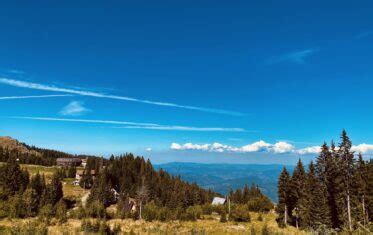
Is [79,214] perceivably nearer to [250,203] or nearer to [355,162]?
[250,203]

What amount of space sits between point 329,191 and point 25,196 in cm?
7657

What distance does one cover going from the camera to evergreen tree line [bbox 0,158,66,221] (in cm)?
7512

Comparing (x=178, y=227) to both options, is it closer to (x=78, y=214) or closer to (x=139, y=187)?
(x=78, y=214)

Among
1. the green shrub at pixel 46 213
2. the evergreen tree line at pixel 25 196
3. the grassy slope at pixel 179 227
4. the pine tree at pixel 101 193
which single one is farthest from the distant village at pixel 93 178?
the grassy slope at pixel 179 227

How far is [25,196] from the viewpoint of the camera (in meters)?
80.8

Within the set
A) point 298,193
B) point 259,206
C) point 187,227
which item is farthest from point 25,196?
point 298,193

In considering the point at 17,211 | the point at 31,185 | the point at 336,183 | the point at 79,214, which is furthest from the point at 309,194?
the point at 31,185

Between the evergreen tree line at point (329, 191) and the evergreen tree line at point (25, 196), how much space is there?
5482cm

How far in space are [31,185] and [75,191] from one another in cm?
2456

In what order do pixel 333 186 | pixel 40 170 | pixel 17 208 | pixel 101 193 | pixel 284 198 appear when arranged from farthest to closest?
1. pixel 40 170
2. pixel 101 193
3. pixel 17 208
4. pixel 284 198
5. pixel 333 186

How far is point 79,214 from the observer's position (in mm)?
75000

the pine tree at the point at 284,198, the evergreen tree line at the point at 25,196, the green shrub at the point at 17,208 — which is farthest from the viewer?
the evergreen tree line at the point at 25,196

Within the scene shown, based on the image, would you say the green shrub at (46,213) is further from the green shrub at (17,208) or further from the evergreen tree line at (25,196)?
the green shrub at (17,208)

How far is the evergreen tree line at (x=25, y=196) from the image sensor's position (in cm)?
7512
